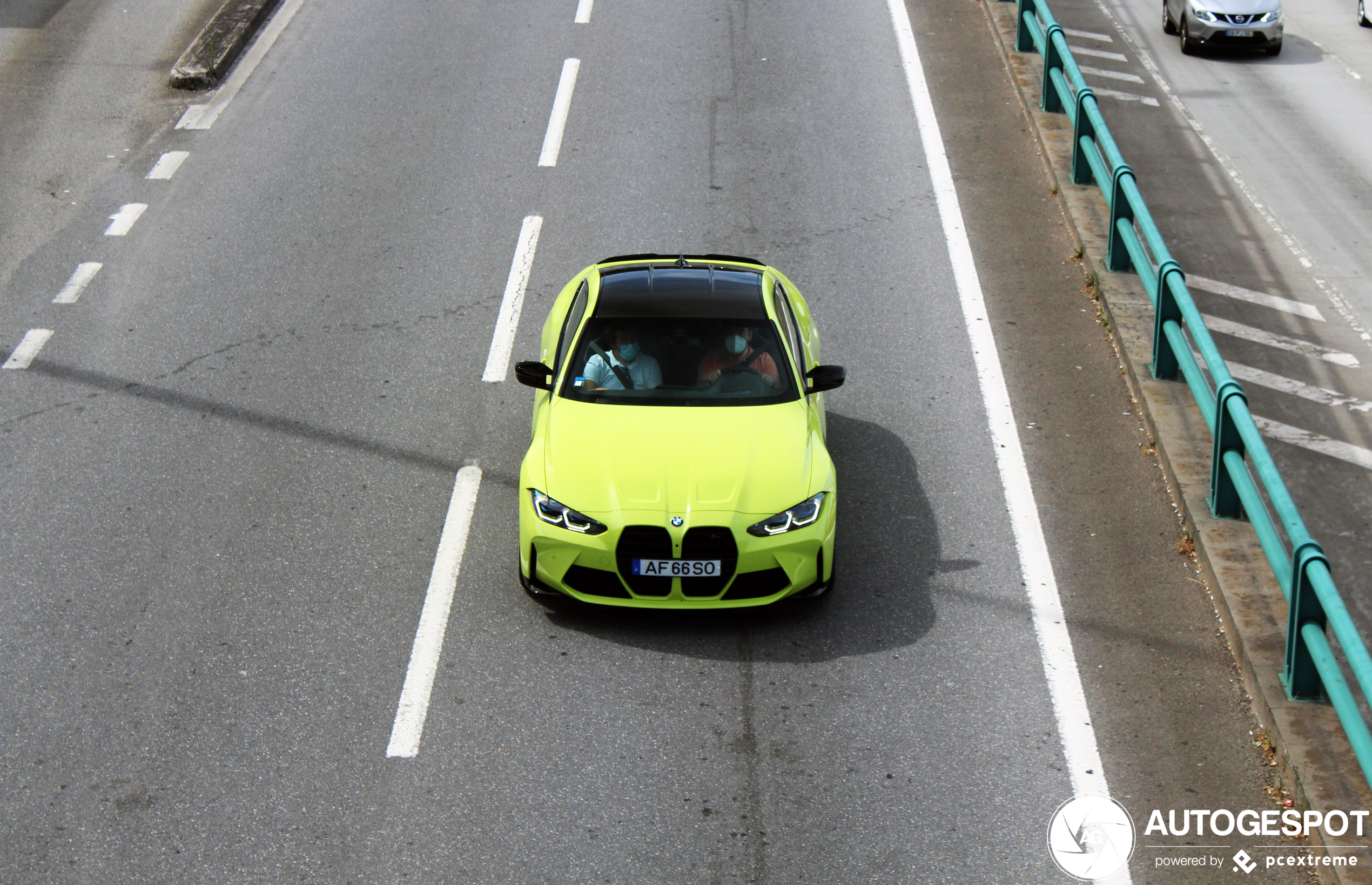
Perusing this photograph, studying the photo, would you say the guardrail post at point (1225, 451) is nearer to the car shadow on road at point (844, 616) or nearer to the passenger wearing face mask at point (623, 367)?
the car shadow on road at point (844, 616)

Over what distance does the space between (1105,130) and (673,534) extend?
7.05 m

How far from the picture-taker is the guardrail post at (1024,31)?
55.7 ft

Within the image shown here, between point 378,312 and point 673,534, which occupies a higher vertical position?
point 673,534

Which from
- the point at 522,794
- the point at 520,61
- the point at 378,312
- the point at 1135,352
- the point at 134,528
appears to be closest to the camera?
the point at 522,794

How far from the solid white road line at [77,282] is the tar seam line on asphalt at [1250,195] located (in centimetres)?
1191

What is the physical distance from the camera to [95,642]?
7.96 m

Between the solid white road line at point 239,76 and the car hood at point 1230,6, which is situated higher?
the solid white road line at point 239,76

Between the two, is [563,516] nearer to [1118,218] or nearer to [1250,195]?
[1118,218]

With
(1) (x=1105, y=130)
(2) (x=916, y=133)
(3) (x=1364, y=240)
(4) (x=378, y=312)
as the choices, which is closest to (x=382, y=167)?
(4) (x=378, y=312)

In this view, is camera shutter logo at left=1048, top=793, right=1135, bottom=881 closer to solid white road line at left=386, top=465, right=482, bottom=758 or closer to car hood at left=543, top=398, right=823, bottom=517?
car hood at left=543, top=398, right=823, bottom=517

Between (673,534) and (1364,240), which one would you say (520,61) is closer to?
(1364,240)

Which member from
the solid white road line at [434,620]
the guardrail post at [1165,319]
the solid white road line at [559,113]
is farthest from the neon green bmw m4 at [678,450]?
the solid white road line at [559,113]

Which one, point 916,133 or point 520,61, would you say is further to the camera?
point 520,61

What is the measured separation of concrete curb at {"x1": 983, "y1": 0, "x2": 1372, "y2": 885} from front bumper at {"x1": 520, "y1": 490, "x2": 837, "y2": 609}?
2.42 m
